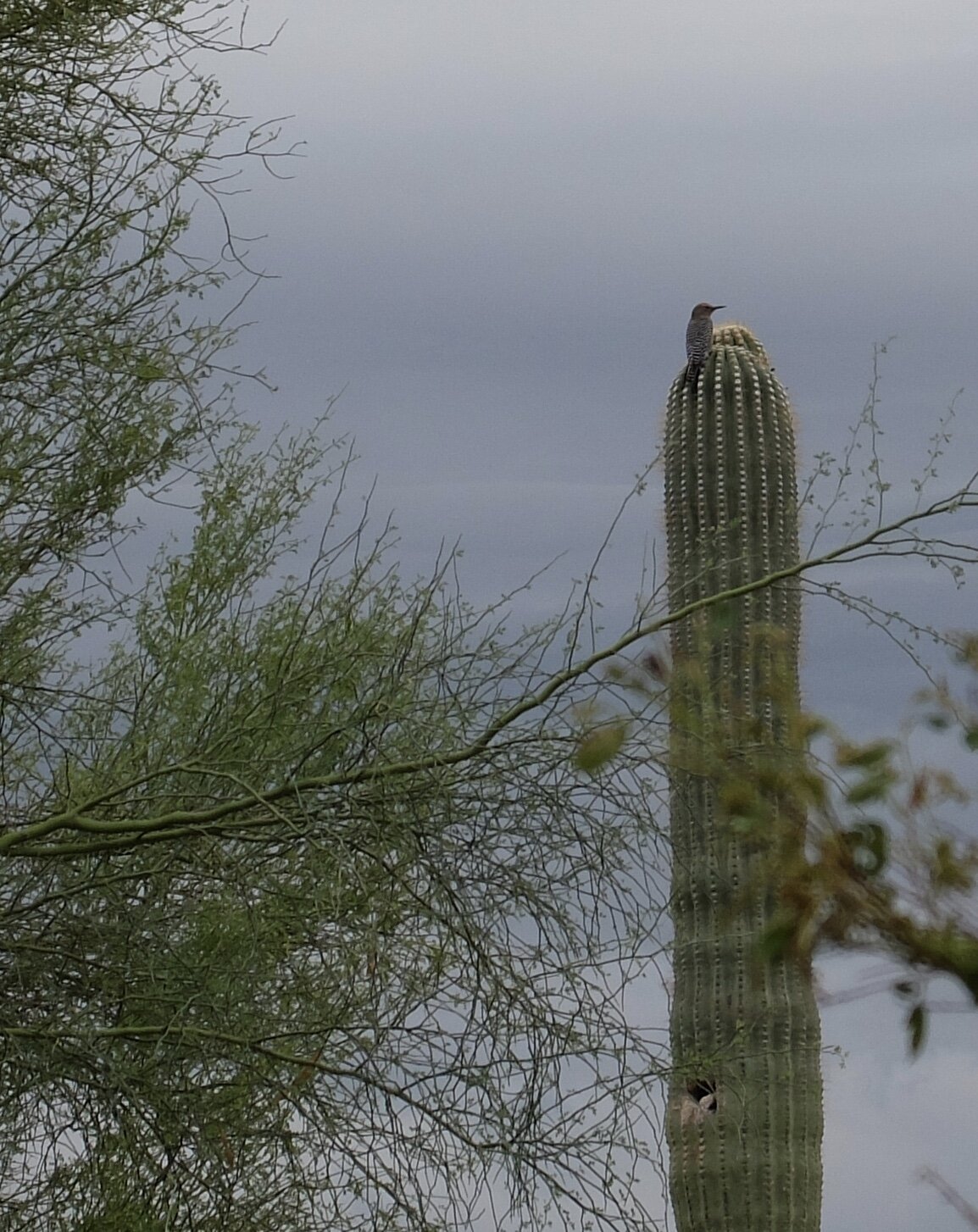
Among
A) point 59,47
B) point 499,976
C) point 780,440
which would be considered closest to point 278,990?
point 499,976

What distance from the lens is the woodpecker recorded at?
32.9 feet

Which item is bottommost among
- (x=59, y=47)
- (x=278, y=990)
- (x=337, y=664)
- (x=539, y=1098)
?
(x=539, y=1098)

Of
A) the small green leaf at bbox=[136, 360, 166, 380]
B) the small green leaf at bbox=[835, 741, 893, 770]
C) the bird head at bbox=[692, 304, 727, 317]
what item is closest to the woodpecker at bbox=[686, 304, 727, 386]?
the bird head at bbox=[692, 304, 727, 317]

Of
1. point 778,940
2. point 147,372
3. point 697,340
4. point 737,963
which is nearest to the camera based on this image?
point 778,940

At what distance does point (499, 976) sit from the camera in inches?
161

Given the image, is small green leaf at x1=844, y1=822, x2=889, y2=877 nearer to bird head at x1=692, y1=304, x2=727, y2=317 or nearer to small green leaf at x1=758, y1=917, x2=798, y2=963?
small green leaf at x1=758, y1=917, x2=798, y2=963

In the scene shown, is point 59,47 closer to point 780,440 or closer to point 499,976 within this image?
point 499,976

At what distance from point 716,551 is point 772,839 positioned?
7.46m

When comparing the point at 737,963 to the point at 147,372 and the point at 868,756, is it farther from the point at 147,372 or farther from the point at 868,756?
the point at 868,756

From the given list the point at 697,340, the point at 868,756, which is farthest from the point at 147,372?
the point at 697,340

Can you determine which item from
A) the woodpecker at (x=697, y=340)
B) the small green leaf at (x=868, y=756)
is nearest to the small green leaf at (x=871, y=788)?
the small green leaf at (x=868, y=756)

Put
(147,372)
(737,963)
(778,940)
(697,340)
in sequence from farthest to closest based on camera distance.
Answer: (697,340) → (737,963) → (147,372) → (778,940)

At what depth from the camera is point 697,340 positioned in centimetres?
1006

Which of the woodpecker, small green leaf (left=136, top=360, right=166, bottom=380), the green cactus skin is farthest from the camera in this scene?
the woodpecker
